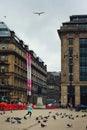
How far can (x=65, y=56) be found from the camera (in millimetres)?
119500

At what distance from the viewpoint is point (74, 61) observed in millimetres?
118125

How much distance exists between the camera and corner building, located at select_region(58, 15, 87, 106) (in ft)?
379

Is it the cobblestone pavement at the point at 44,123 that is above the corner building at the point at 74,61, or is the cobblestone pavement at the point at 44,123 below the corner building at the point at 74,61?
below

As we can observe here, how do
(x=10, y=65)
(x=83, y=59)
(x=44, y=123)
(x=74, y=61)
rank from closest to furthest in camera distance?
(x=44, y=123) < (x=83, y=59) < (x=74, y=61) < (x=10, y=65)

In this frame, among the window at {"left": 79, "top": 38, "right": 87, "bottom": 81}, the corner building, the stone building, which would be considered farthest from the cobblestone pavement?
the stone building

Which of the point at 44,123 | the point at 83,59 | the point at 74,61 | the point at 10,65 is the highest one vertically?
the point at 83,59

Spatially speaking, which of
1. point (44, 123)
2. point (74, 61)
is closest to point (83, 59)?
point (74, 61)

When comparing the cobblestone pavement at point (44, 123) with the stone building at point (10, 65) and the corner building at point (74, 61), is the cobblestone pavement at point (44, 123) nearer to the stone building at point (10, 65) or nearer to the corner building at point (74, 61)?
the corner building at point (74, 61)

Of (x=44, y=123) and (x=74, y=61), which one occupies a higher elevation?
(x=74, y=61)

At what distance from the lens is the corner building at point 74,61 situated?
379 feet

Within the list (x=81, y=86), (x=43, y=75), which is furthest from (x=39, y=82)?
(x=81, y=86)

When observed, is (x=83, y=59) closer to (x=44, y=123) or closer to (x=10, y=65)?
(x=10, y=65)

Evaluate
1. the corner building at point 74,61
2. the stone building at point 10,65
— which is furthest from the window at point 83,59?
the stone building at point 10,65

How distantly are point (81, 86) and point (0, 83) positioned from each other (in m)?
26.7
